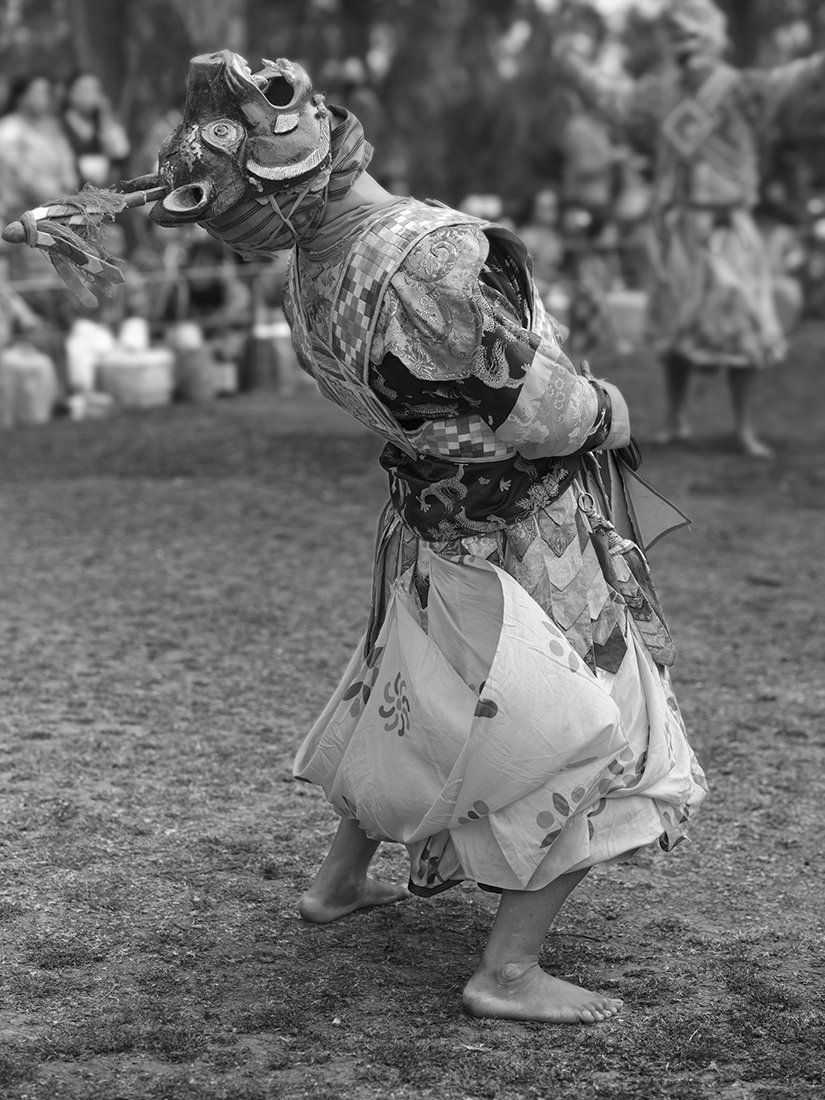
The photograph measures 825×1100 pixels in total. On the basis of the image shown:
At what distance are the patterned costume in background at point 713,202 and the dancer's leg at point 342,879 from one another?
18.1 ft

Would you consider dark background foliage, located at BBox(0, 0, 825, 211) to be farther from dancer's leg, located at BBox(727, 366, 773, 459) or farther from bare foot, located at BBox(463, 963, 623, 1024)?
bare foot, located at BBox(463, 963, 623, 1024)

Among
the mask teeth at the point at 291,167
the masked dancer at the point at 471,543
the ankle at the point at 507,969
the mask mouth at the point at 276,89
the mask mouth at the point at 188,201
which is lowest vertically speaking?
the ankle at the point at 507,969

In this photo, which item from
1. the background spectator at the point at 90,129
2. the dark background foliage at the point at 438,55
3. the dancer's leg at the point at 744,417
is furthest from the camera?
the dark background foliage at the point at 438,55

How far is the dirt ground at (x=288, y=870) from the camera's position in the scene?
8.27 feet

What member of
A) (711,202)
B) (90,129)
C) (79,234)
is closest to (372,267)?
(79,234)

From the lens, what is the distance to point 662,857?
136 inches

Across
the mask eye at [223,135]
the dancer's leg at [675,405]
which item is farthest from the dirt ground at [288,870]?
the dancer's leg at [675,405]

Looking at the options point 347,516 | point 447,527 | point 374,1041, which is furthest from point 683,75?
point 374,1041

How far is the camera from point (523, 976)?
8.71 ft

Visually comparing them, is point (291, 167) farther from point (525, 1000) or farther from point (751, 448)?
point (751, 448)

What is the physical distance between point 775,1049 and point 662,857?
2.95 ft

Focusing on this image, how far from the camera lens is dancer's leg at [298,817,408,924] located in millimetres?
3020

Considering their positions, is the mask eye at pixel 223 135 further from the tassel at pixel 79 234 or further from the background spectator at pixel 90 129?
the background spectator at pixel 90 129

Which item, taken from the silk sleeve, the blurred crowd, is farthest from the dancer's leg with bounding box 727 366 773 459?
the silk sleeve
